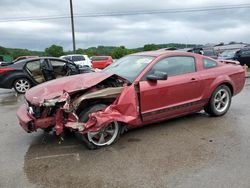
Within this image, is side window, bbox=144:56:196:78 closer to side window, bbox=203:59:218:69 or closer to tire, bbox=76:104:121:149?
side window, bbox=203:59:218:69

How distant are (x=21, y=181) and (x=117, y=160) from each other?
1.27 metres

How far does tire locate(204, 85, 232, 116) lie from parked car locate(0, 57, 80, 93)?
21.2 feet

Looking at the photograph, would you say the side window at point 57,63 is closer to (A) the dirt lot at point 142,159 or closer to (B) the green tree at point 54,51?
(A) the dirt lot at point 142,159

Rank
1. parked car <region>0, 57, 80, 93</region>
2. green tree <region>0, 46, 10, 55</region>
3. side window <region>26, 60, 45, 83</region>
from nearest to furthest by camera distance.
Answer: parked car <region>0, 57, 80, 93</region>
side window <region>26, 60, 45, 83</region>
green tree <region>0, 46, 10, 55</region>

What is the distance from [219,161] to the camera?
3.92 metres

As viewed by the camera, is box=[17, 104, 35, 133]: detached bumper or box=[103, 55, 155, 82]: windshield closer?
box=[17, 104, 35, 133]: detached bumper

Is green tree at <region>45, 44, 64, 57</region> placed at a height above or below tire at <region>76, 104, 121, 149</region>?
above

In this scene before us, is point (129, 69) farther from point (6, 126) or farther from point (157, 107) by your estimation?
point (6, 126)

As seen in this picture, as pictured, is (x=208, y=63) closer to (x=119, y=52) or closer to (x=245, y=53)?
(x=245, y=53)

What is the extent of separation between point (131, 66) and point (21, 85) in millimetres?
7064

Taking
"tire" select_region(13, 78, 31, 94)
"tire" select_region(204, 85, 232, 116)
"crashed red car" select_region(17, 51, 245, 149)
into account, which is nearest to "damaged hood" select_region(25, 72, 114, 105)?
"crashed red car" select_region(17, 51, 245, 149)

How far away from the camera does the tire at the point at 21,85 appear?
11.2 metres

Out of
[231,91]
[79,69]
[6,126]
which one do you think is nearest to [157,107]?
[231,91]

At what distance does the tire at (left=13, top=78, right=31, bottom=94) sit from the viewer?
36.7 feet
